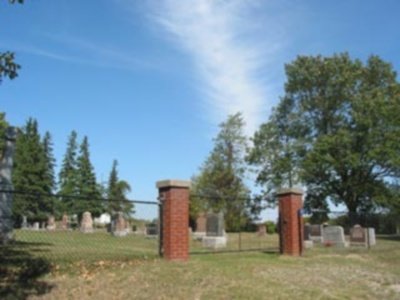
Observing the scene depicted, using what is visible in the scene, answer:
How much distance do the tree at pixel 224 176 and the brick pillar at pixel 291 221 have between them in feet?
99.0

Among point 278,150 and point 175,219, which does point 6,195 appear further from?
point 278,150

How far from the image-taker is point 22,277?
361 inches

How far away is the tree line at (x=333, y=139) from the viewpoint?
41969mm

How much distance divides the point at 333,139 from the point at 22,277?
36007 mm

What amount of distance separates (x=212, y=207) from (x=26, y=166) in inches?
1224

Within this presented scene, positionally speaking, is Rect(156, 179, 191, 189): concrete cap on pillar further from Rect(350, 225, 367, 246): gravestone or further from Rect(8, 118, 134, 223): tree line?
Rect(8, 118, 134, 223): tree line

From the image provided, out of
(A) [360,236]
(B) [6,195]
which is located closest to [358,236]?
(A) [360,236]

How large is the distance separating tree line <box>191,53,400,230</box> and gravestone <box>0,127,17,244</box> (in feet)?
71.5

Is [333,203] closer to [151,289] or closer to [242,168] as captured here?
[242,168]

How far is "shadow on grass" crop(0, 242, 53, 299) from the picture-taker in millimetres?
8375

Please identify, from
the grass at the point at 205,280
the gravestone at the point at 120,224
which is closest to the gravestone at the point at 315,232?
the gravestone at the point at 120,224

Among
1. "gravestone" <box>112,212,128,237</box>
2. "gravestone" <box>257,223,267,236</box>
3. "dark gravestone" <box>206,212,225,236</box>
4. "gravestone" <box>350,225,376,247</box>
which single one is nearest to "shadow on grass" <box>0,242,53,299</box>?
"dark gravestone" <box>206,212,225,236</box>

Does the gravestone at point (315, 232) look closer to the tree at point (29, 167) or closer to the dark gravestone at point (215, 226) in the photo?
the dark gravestone at point (215, 226)

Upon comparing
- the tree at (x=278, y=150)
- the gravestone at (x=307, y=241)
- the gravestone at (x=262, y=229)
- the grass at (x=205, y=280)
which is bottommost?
the grass at (x=205, y=280)
